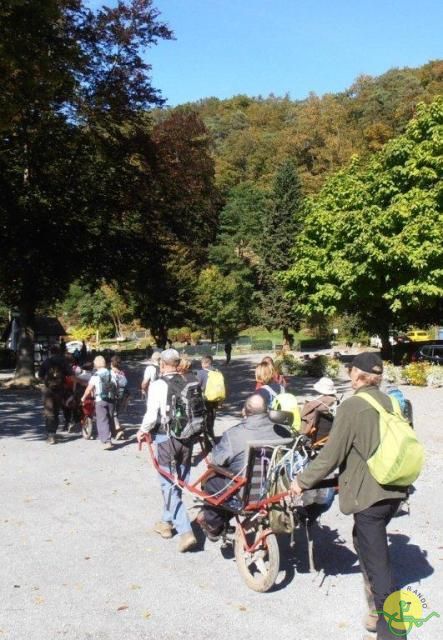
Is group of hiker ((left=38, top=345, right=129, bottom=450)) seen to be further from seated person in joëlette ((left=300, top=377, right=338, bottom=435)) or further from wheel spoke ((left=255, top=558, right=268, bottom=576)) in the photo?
wheel spoke ((left=255, top=558, right=268, bottom=576))

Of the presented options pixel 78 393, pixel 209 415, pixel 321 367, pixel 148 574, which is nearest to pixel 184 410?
pixel 148 574

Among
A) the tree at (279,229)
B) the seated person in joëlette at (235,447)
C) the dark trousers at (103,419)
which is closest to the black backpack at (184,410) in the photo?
the seated person in joëlette at (235,447)

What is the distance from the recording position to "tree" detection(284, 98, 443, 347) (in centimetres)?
2966

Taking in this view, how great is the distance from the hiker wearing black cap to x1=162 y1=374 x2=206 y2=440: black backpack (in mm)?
2265

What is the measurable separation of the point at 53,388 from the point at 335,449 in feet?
30.5

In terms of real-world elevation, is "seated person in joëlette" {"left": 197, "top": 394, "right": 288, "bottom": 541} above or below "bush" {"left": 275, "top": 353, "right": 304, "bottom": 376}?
above

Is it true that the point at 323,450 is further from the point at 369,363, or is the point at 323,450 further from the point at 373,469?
the point at 369,363

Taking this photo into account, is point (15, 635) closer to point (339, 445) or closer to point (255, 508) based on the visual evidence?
point (255, 508)

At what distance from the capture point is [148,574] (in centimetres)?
571

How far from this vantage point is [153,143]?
79.5ft

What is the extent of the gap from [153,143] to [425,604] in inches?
843

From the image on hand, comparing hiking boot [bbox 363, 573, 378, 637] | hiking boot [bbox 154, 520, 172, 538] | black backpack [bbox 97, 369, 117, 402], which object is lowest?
hiking boot [bbox 154, 520, 172, 538]

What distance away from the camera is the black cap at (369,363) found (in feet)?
14.6

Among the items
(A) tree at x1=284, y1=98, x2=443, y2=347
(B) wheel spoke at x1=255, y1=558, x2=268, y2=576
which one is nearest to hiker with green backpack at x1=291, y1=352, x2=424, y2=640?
(B) wheel spoke at x1=255, y1=558, x2=268, y2=576
